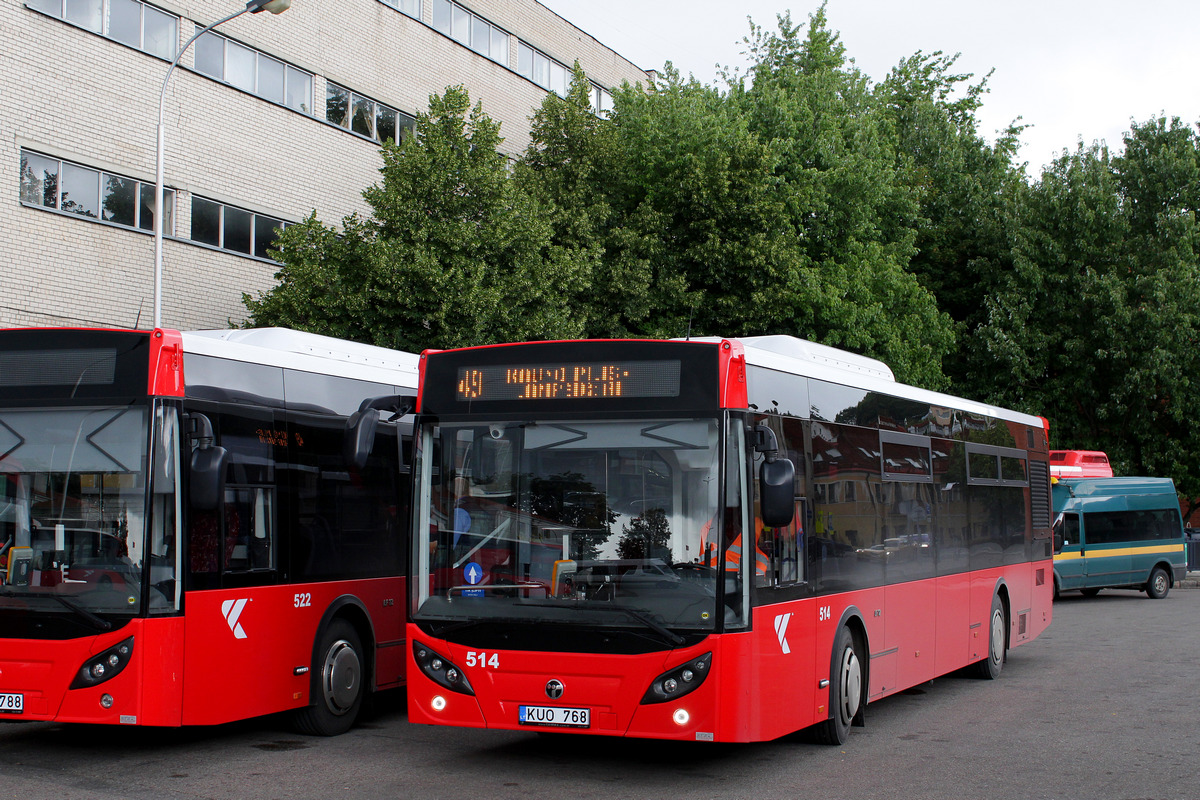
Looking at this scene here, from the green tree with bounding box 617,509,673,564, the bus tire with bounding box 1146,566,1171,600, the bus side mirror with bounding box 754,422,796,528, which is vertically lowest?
the bus tire with bounding box 1146,566,1171,600

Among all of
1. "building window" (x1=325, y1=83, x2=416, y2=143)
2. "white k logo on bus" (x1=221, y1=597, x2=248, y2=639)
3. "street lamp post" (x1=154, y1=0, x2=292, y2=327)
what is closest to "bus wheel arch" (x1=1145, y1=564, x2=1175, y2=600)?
"building window" (x1=325, y1=83, x2=416, y2=143)

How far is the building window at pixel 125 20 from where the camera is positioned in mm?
22594

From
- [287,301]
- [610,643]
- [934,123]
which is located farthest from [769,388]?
[934,123]

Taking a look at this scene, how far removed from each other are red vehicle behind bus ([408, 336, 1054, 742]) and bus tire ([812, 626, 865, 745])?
0.03 meters

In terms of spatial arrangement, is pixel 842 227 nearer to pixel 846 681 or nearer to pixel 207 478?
pixel 846 681

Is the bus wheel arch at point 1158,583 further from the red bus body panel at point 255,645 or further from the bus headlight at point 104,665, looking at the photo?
the bus headlight at point 104,665

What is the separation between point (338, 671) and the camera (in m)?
10.0

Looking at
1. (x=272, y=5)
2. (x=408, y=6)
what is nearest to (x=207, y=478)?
(x=272, y=5)

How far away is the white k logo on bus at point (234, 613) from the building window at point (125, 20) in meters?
17.4

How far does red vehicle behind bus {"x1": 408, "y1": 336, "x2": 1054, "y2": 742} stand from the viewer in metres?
7.55

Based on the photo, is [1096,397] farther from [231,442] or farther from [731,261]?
[231,442]

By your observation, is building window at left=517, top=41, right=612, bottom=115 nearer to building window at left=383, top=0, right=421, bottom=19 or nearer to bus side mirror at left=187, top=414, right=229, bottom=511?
building window at left=383, top=0, right=421, bottom=19

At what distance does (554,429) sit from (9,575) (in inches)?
146

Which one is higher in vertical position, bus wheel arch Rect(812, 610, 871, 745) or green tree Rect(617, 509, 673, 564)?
green tree Rect(617, 509, 673, 564)
